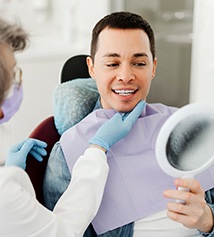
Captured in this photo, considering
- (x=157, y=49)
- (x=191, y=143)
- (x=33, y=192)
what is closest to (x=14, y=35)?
(x=33, y=192)

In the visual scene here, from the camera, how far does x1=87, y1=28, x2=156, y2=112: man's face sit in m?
1.35

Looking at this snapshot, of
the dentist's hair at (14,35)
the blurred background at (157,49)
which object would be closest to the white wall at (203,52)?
the blurred background at (157,49)

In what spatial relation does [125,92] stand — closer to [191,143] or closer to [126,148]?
[126,148]

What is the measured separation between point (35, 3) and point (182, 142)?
2.94 metres

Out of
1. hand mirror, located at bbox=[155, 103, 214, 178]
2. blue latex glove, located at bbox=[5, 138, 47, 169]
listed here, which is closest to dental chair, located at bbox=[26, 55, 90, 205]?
blue latex glove, located at bbox=[5, 138, 47, 169]

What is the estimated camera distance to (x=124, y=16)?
139cm

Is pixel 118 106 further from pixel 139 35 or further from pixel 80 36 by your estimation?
pixel 80 36

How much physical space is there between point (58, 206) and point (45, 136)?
45 centimetres

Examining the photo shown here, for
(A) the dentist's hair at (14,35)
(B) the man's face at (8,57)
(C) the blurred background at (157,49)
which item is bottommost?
(C) the blurred background at (157,49)

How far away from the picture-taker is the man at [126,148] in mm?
1281

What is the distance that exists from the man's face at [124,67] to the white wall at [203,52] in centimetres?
166

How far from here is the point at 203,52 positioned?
3.02 meters

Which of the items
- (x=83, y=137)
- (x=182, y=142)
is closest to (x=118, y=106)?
(x=83, y=137)

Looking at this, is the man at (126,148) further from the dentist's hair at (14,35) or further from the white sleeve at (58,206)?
the dentist's hair at (14,35)
